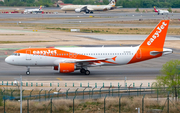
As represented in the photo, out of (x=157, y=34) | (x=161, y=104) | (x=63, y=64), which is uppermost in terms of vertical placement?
(x=157, y=34)

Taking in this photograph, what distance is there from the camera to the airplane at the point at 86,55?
161 feet

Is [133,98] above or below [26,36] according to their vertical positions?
below

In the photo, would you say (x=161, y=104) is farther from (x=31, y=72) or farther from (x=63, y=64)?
(x=31, y=72)

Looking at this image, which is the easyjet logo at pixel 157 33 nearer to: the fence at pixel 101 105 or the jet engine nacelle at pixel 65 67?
the jet engine nacelle at pixel 65 67

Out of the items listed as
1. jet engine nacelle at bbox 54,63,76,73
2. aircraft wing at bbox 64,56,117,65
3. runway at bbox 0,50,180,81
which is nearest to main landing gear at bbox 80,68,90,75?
runway at bbox 0,50,180,81

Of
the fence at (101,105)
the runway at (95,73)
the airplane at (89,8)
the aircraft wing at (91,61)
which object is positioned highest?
the airplane at (89,8)

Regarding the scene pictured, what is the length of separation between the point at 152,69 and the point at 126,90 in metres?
17.4

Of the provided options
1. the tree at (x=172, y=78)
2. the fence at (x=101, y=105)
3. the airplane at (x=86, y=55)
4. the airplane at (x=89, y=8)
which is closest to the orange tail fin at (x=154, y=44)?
the airplane at (x=86, y=55)

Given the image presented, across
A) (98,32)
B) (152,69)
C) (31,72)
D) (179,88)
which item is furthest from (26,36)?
(179,88)

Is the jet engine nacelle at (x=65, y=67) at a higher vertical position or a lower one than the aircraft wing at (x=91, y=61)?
lower

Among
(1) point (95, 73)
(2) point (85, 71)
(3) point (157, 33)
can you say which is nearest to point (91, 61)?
(2) point (85, 71)

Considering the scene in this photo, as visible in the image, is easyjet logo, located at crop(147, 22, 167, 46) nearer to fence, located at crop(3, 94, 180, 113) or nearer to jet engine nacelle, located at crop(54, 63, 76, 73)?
jet engine nacelle, located at crop(54, 63, 76, 73)

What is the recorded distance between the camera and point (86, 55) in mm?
49656

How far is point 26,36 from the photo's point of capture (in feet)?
326
